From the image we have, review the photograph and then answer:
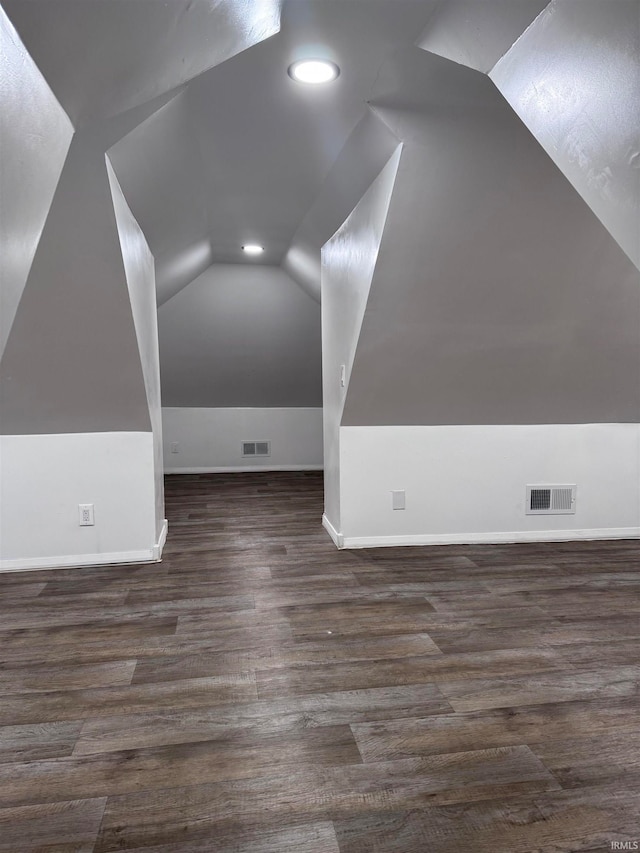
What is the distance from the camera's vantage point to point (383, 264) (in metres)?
2.97

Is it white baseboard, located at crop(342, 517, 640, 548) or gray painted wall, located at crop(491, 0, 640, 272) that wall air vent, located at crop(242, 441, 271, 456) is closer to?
white baseboard, located at crop(342, 517, 640, 548)

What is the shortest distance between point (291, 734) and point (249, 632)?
805mm

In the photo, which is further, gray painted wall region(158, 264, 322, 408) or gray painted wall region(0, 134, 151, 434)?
gray painted wall region(158, 264, 322, 408)

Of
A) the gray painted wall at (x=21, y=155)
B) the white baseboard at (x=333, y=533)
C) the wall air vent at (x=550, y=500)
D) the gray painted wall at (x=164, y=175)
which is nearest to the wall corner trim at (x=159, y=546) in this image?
the white baseboard at (x=333, y=533)

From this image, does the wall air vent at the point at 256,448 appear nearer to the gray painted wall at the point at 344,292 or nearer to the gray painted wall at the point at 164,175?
the gray painted wall at the point at 344,292

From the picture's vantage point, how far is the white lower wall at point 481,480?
385 centimetres

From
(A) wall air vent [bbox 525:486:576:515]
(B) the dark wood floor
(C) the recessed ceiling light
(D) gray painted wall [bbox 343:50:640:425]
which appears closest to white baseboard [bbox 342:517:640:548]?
(A) wall air vent [bbox 525:486:576:515]

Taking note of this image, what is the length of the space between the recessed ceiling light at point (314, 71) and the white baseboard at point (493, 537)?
2721 millimetres

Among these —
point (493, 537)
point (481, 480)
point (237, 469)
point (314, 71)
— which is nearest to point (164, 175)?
point (314, 71)

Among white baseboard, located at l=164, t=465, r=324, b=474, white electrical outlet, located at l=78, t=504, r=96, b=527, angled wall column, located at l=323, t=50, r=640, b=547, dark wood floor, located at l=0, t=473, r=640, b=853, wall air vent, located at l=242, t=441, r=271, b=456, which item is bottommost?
dark wood floor, located at l=0, t=473, r=640, b=853

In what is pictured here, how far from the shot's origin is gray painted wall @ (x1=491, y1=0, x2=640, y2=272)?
1121 mm

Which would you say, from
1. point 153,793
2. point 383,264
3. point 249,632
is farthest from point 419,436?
point 153,793

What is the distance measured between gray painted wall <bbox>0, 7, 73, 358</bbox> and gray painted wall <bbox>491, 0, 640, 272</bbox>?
1.23 metres

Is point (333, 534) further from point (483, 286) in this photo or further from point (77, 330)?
point (77, 330)
